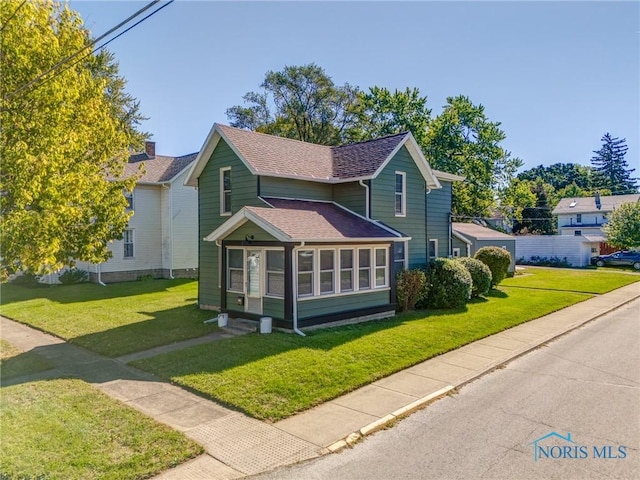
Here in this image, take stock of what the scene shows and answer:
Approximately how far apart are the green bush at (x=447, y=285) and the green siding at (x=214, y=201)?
321 inches

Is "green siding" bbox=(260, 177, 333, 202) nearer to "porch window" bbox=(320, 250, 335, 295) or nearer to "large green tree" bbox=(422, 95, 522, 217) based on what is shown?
"porch window" bbox=(320, 250, 335, 295)

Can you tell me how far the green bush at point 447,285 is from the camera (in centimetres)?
1764

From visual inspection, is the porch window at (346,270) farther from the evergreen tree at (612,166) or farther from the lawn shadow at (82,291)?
the evergreen tree at (612,166)

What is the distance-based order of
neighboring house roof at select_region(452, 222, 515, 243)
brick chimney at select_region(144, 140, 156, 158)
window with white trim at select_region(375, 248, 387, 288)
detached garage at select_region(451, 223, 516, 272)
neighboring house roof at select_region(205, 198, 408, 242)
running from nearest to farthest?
1. neighboring house roof at select_region(205, 198, 408, 242)
2. window with white trim at select_region(375, 248, 387, 288)
3. detached garage at select_region(451, 223, 516, 272)
4. neighboring house roof at select_region(452, 222, 515, 243)
5. brick chimney at select_region(144, 140, 156, 158)

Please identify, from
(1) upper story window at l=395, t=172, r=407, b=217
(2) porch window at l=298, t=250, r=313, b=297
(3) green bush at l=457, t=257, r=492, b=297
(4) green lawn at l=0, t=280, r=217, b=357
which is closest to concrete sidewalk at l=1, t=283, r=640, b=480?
(4) green lawn at l=0, t=280, r=217, b=357

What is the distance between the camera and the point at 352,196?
17641 mm

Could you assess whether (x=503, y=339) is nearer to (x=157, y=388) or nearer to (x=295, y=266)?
(x=295, y=266)

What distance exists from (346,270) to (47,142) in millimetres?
9231

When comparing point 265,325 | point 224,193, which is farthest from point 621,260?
point 265,325

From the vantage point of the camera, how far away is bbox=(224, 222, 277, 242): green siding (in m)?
13.7

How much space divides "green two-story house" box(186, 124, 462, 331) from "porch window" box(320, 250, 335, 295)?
0.11 feet

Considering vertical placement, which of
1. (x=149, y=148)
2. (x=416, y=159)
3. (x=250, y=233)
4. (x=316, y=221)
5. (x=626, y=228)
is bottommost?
(x=250, y=233)

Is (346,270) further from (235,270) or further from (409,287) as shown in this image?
(235,270)

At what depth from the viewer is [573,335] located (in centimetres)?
1428
